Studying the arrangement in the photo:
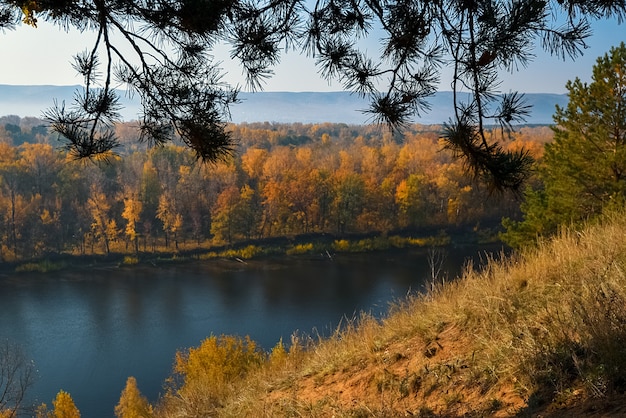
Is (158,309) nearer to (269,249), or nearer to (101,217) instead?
(269,249)

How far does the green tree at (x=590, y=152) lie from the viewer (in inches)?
334

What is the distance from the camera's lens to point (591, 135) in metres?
8.95

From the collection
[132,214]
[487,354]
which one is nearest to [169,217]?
[132,214]

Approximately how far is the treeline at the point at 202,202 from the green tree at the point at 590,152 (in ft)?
57.1

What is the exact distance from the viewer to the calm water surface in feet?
40.3

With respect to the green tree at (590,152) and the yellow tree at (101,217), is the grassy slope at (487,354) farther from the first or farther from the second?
the yellow tree at (101,217)

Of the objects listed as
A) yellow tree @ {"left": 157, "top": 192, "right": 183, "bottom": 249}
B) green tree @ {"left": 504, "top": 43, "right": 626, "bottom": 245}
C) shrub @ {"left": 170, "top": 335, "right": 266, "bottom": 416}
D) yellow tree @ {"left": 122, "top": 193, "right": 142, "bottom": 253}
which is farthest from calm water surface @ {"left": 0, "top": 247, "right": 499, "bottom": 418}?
yellow tree @ {"left": 157, "top": 192, "right": 183, "bottom": 249}

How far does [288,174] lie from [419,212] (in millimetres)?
7830

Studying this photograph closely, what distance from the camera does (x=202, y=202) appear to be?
3023 cm

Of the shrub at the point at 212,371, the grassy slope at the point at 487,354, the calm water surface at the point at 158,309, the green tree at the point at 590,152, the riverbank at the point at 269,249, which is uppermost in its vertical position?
the green tree at the point at 590,152

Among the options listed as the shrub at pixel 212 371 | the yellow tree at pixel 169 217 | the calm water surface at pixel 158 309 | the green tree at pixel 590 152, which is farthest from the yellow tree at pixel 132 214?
the green tree at pixel 590 152

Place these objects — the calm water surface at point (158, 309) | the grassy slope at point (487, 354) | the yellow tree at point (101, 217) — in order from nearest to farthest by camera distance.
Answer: the grassy slope at point (487, 354) < the calm water surface at point (158, 309) < the yellow tree at point (101, 217)

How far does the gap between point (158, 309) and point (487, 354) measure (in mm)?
15130

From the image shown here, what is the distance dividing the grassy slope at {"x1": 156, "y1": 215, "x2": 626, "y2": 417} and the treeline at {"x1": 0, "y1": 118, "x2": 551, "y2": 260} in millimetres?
23944
